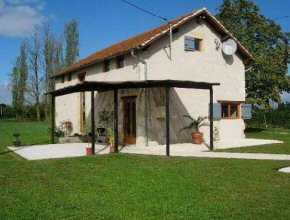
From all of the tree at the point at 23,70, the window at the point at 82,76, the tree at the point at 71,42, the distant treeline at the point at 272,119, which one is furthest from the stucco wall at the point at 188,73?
the tree at the point at 23,70

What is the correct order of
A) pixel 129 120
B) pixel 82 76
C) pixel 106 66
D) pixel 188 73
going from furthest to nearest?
pixel 82 76, pixel 106 66, pixel 188 73, pixel 129 120

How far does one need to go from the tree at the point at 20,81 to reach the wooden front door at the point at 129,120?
4545 cm

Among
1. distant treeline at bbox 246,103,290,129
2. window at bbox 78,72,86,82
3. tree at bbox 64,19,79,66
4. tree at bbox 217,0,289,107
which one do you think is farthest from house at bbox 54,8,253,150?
tree at bbox 64,19,79,66

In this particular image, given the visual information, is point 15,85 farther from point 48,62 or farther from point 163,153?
point 163,153

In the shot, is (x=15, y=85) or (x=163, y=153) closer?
(x=163, y=153)

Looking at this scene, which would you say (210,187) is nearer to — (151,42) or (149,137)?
(149,137)

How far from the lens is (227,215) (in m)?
6.04

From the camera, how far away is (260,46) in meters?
25.9

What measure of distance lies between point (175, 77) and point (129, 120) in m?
2.98

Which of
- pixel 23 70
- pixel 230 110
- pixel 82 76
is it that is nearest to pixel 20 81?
pixel 23 70

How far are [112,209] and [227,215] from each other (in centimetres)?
194

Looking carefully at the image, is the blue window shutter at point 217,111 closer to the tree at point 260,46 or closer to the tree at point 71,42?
the tree at point 260,46

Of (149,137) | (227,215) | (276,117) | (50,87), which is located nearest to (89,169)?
(227,215)

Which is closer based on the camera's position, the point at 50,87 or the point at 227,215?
the point at 227,215
